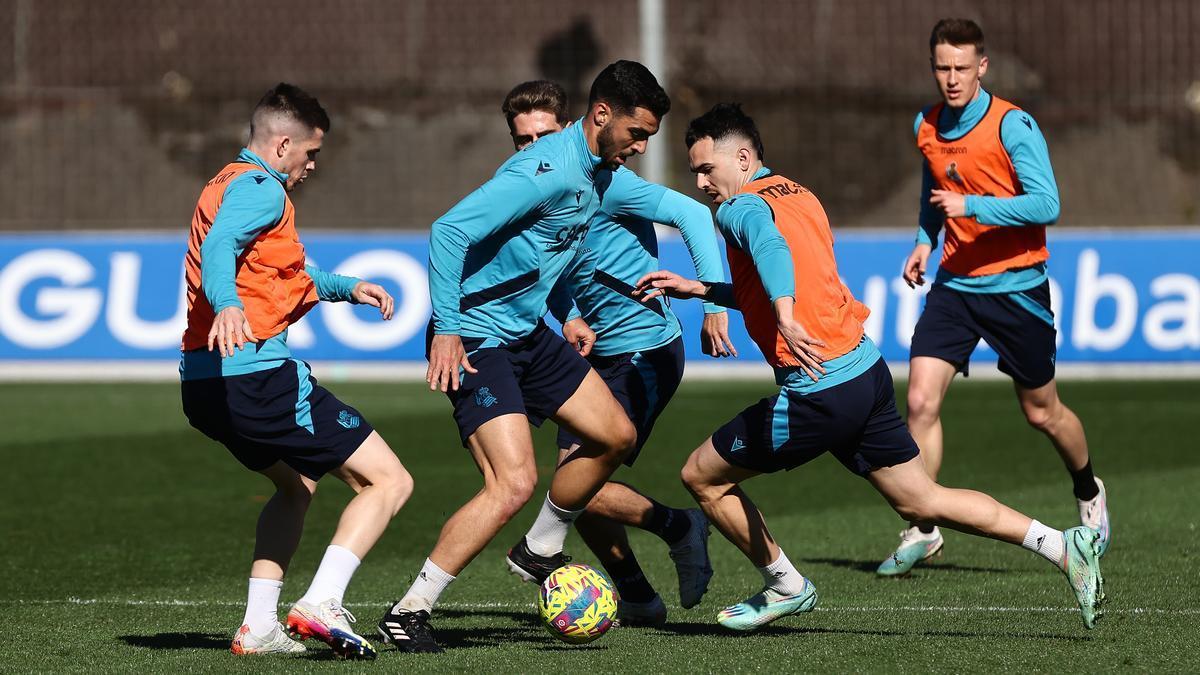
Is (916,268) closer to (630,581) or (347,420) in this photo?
(630,581)

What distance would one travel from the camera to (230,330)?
550cm

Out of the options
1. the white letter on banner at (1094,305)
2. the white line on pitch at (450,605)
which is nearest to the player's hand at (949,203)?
the white line on pitch at (450,605)

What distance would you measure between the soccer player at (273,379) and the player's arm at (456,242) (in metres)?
0.32

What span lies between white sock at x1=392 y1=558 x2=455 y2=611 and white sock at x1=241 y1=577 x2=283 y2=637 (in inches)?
17.4

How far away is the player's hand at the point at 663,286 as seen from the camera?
608 centimetres

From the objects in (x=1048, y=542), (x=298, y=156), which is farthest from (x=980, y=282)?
(x=298, y=156)

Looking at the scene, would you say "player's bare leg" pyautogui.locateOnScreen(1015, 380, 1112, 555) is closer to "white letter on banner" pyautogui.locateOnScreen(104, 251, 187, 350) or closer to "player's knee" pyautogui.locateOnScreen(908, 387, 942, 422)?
"player's knee" pyautogui.locateOnScreen(908, 387, 942, 422)

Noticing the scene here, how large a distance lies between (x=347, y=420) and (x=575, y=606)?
3.29 ft

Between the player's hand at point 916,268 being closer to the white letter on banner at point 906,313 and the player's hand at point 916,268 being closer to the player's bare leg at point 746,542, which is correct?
the player's bare leg at point 746,542

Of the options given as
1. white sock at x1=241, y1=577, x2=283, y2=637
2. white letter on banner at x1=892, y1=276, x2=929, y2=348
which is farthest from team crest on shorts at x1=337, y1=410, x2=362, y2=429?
white letter on banner at x1=892, y1=276, x2=929, y2=348

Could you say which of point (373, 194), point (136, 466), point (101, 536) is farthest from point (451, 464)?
point (373, 194)

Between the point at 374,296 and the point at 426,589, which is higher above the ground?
the point at 374,296

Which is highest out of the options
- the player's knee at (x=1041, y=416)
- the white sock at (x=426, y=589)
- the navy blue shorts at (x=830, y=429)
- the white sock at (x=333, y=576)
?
the navy blue shorts at (x=830, y=429)

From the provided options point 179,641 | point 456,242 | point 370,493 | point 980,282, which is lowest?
point 179,641
